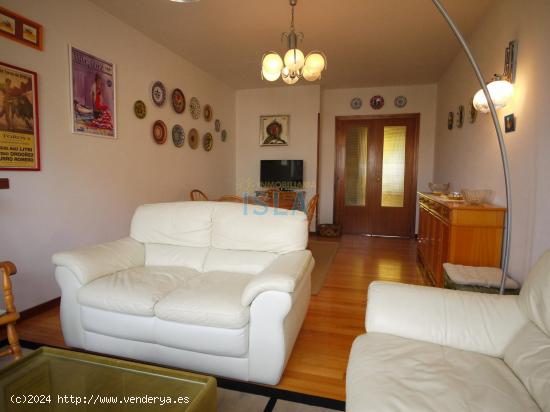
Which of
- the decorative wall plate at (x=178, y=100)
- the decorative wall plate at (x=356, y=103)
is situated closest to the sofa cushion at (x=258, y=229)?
the decorative wall plate at (x=178, y=100)

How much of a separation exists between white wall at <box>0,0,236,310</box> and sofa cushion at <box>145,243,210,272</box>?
0.91 meters


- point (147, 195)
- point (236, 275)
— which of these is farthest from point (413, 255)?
point (147, 195)

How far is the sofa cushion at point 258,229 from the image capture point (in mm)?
2191

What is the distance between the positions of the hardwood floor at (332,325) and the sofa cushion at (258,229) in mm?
653

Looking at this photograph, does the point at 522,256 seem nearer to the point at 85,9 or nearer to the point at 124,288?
the point at 124,288

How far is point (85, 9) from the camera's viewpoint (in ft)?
9.47

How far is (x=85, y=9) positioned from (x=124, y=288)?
8.52 feet

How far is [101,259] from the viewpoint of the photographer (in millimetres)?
2094

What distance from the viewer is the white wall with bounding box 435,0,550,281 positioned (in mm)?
1990

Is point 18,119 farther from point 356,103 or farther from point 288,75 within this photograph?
point 356,103

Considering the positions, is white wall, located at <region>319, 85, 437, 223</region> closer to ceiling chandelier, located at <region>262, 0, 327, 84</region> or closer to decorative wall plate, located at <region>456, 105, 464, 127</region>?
decorative wall plate, located at <region>456, 105, 464, 127</region>

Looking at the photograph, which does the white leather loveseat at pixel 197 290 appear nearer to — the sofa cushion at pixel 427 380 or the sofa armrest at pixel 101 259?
the sofa armrest at pixel 101 259

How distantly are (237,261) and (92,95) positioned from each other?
7.04ft

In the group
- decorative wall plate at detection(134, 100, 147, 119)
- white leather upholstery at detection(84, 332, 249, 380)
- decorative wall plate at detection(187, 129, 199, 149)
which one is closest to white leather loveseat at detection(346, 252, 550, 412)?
white leather upholstery at detection(84, 332, 249, 380)
